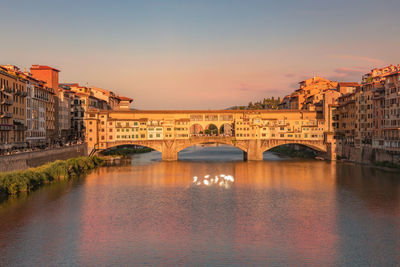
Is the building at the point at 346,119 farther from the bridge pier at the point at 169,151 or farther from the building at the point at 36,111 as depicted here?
the building at the point at 36,111

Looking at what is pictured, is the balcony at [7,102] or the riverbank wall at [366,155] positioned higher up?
the balcony at [7,102]

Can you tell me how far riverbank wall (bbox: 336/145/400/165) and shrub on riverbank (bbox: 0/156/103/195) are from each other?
164 ft

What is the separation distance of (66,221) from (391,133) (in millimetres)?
53639

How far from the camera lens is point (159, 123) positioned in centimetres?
9175

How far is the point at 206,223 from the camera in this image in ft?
120

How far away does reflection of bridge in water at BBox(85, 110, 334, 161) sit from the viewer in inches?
3546

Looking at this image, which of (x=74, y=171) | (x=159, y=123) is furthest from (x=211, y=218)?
(x=159, y=123)

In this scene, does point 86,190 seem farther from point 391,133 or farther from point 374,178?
point 391,133

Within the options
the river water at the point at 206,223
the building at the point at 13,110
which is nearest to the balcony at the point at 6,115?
the building at the point at 13,110

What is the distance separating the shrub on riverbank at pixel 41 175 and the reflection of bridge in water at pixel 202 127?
50.5 feet

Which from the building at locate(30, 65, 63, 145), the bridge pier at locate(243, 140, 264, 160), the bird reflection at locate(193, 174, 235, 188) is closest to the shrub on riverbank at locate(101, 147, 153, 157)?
the building at locate(30, 65, 63, 145)

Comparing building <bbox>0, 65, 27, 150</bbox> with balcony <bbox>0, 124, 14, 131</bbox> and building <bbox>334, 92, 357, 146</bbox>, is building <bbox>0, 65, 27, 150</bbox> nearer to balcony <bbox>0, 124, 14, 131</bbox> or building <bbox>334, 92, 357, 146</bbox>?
balcony <bbox>0, 124, 14, 131</bbox>

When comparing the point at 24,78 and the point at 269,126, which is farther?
the point at 269,126

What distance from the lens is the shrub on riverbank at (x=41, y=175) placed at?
1794 inches
